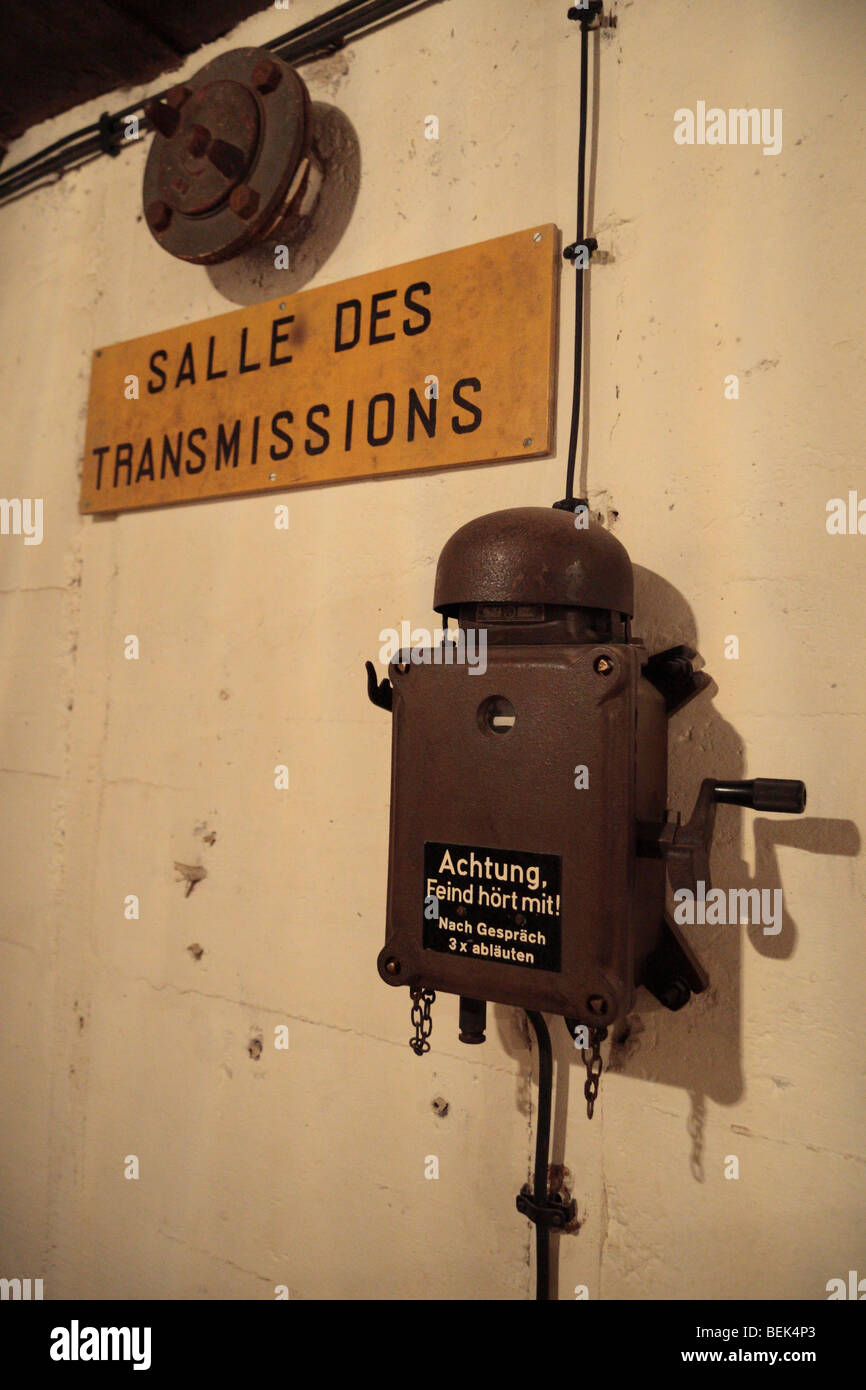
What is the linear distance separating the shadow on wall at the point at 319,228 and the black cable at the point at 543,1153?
3.35ft

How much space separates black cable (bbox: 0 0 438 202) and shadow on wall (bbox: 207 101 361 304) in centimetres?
8

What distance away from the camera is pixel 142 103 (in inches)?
53.1

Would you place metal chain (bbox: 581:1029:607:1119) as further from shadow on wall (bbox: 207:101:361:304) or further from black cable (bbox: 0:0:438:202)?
black cable (bbox: 0:0:438:202)

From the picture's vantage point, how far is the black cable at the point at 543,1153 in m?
0.85

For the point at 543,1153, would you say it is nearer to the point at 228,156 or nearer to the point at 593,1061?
the point at 593,1061

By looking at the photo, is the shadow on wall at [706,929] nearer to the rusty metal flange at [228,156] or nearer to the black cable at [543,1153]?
the black cable at [543,1153]

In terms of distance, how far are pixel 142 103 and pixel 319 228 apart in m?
0.48

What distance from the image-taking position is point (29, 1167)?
132cm

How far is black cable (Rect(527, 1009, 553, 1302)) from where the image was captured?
0.85 metres

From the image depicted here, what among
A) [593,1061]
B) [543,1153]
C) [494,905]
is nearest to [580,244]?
[494,905]

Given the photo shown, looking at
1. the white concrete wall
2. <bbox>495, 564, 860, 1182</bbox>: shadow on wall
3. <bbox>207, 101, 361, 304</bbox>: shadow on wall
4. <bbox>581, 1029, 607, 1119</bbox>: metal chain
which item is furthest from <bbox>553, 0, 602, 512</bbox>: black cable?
<bbox>581, 1029, 607, 1119</bbox>: metal chain

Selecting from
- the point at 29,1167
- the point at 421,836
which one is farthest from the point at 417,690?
the point at 29,1167
